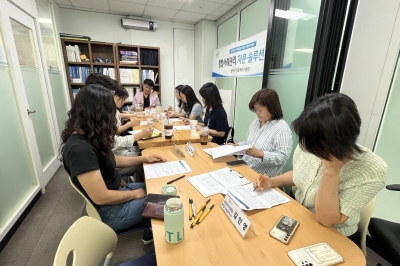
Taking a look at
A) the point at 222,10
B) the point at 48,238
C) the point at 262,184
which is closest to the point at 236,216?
the point at 262,184

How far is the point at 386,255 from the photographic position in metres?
1.09

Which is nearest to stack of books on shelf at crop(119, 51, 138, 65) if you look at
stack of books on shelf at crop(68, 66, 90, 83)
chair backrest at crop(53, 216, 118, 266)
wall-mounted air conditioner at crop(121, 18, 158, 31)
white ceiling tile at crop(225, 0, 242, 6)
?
wall-mounted air conditioner at crop(121, 18, 158, 31)

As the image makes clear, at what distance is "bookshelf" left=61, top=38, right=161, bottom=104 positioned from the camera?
12.3 ft

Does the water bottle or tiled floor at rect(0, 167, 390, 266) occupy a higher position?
the water bottle

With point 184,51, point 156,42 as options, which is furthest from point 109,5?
point 184,51

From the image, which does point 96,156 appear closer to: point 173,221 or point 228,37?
point 173,221

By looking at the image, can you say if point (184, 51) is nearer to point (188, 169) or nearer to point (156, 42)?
point (156, 42)

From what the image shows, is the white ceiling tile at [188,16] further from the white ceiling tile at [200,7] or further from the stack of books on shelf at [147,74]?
the stack of books on shelf at [147,74]

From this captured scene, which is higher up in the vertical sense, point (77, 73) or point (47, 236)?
point (77, 73)

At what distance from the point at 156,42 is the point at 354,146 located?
4623mm

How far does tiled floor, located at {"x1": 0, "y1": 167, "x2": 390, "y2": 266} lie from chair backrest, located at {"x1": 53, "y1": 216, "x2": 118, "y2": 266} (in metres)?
0.84

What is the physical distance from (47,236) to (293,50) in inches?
128

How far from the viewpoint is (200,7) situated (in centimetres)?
352

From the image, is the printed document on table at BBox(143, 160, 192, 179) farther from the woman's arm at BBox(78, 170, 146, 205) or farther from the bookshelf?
the bookshelf
